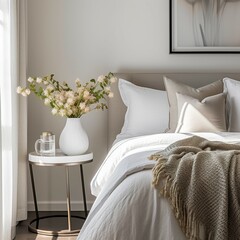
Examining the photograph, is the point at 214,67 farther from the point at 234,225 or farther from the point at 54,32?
the point at 234,225

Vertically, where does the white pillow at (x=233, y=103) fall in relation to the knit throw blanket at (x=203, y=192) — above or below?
above

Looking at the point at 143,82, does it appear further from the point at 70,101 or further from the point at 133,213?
the point at 133,213

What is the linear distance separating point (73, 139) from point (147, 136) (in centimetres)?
75

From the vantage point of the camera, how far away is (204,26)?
17.4ft

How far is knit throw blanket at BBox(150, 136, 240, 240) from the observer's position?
102 inches

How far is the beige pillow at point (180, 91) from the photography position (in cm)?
478

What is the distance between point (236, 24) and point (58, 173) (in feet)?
6.79

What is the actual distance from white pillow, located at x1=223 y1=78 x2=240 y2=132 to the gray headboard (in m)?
0.26

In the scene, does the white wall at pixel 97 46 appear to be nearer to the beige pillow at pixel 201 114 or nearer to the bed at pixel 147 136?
the bed at pixel 147 136

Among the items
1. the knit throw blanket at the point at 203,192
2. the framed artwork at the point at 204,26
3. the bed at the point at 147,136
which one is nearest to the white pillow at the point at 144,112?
the bed at the point at 147,136

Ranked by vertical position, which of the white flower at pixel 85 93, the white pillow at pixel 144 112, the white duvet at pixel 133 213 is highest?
the white flower at pixel 85 93

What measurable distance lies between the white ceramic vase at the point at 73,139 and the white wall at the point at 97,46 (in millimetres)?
665

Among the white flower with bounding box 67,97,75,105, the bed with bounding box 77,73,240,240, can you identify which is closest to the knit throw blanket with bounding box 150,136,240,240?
the bed with bounding box 77,73,240,240

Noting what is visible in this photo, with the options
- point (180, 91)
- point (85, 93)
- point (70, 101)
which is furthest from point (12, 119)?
point (180, 91)
